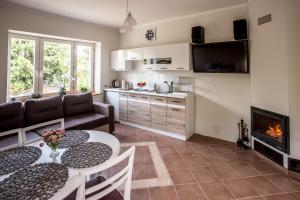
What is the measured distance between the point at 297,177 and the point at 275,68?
152 cm

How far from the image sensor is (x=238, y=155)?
10.2 ft

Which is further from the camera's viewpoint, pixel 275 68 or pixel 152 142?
pixel 152 142

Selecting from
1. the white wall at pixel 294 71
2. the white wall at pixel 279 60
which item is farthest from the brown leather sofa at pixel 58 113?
the white wall at pixel 294 71

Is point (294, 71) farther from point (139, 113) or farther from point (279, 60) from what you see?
point (139, 113)

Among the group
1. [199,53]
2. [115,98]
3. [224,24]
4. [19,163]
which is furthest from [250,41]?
[19,163]

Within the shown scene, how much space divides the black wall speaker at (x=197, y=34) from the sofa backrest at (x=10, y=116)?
339cm

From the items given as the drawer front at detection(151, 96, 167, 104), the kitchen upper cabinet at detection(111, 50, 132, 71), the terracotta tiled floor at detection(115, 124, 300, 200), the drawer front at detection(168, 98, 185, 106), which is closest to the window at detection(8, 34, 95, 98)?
the kitchen upper cabinet at detection(111, 50, 132, 71)

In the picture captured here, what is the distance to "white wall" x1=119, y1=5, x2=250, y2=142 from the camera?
3.50 metres

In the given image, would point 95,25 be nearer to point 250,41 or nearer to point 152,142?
point 152,142

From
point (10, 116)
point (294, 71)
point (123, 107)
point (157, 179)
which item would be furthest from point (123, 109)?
point (294, 71)

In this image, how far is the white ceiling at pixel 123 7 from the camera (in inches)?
129

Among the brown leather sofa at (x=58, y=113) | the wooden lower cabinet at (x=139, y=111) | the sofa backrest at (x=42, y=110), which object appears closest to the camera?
the brown leather sofa at (x=58, y=113)

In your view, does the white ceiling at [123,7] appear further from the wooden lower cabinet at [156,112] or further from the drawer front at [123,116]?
the drawer front at [123,116]

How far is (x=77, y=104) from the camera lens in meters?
4.01
